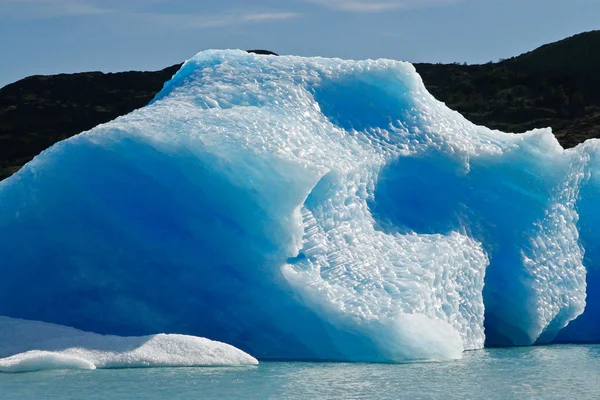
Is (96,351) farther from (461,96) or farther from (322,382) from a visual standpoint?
(461,96)

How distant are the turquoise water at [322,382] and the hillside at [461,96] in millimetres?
27225

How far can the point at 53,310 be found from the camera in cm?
751

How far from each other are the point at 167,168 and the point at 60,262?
1.08 metres

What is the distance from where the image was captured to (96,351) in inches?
254

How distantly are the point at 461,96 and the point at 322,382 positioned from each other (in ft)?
108

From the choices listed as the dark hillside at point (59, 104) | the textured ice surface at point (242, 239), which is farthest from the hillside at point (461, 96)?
the textured ice surface at point (242, 239)

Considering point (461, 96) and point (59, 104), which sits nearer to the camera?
point (59, 104)

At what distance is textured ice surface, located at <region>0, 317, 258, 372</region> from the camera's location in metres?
6.22

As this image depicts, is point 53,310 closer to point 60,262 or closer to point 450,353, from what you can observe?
point 60,262

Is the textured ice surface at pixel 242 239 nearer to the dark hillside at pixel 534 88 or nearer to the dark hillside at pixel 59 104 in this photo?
the dark hillside at pixel 534 88

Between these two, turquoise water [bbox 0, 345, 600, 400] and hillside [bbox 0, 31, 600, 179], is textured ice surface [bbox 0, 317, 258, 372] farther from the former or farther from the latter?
hillside [bbox 0, 31, 600, 179]

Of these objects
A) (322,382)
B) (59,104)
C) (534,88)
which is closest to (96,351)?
(322,382)

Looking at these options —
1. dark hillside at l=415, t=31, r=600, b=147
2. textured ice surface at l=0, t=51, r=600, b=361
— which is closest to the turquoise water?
textured ice surface at l=0, t=51, r=600, b=361

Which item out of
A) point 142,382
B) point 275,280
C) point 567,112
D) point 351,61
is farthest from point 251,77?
point 567,112
